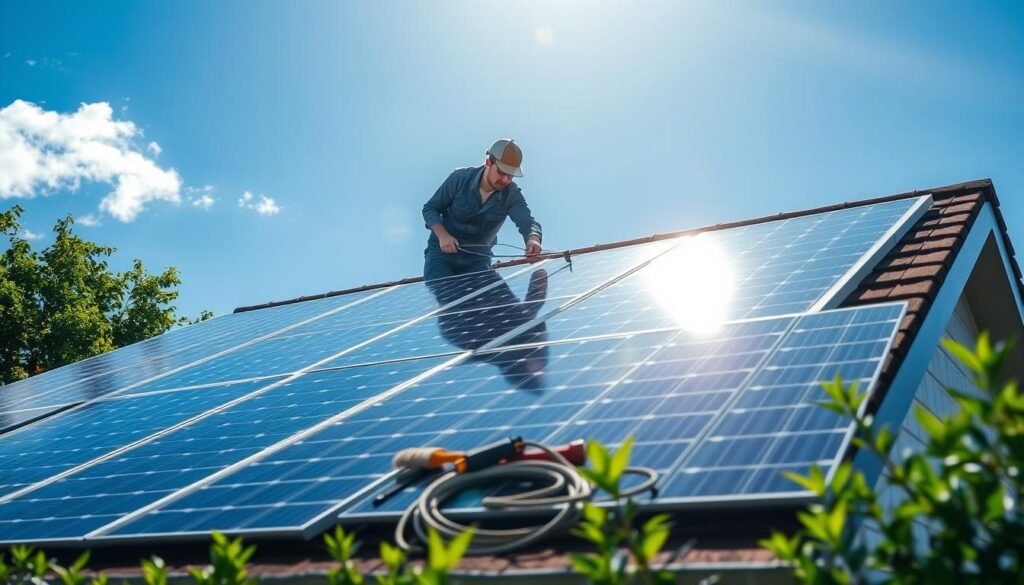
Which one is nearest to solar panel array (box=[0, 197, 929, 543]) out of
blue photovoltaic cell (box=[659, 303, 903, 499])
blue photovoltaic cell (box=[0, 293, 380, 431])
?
blue photovoltaic cell (box=[659, 303, 903, 499])

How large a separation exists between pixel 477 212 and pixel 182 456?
696 cm

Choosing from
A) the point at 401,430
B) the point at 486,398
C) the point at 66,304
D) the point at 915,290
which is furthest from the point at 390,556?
the point at 66,304

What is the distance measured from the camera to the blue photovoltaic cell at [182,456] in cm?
547

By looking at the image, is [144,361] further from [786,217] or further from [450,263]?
[786,217]

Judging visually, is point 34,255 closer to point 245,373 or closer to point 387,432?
point 245,373

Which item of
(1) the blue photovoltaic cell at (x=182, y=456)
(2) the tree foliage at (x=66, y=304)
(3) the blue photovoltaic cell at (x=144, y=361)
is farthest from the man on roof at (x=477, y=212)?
(2) the tree foliage at (x=66, y=304)

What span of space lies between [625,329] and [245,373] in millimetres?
3461

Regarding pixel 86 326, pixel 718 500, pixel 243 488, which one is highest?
pixel 86 326

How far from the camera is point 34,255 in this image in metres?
39.0

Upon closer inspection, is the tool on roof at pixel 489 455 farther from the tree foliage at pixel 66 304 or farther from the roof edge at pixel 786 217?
the tree foliage at pixel 66 304

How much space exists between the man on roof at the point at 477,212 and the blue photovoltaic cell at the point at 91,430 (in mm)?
4811

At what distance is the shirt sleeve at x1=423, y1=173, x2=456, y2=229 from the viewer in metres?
12.7

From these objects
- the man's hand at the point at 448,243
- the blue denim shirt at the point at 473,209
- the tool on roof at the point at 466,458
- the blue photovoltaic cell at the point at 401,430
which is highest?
the blue denim shirt at the point at 473,209

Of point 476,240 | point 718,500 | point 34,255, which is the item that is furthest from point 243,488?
point 34,255
